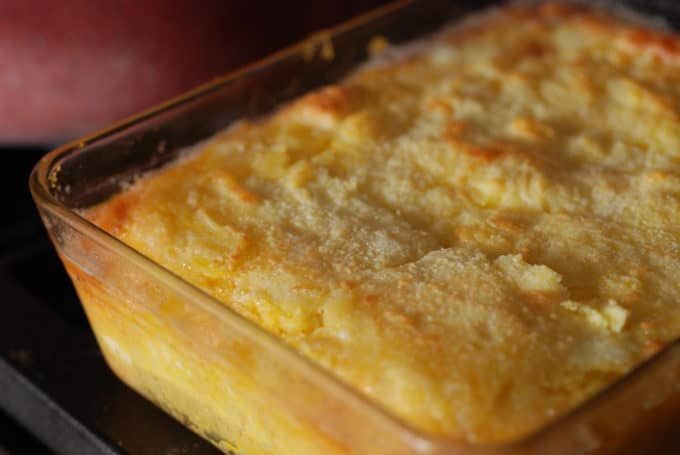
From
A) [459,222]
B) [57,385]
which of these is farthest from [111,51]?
[459,222]

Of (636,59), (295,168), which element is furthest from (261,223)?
(636,59)

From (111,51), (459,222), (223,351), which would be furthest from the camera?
(111,51)

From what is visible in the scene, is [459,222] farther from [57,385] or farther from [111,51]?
[111,51]

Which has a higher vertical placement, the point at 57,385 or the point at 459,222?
the point at 459,222

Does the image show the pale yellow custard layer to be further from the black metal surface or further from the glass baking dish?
the black metal surface

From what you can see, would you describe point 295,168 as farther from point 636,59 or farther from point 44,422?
point 636,59

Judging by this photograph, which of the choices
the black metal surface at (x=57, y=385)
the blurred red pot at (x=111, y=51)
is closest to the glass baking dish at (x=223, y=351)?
the black metal surface at (x=57, y=385)

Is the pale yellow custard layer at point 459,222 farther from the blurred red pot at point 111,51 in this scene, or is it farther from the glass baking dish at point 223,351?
the blurred red pot at point 111,51

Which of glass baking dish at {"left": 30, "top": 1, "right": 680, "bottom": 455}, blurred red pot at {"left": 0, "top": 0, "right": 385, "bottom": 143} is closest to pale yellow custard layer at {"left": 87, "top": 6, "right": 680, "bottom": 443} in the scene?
glass baking dish at {"left": 30, "top": 1, "right": 680, "bottom": 455}
